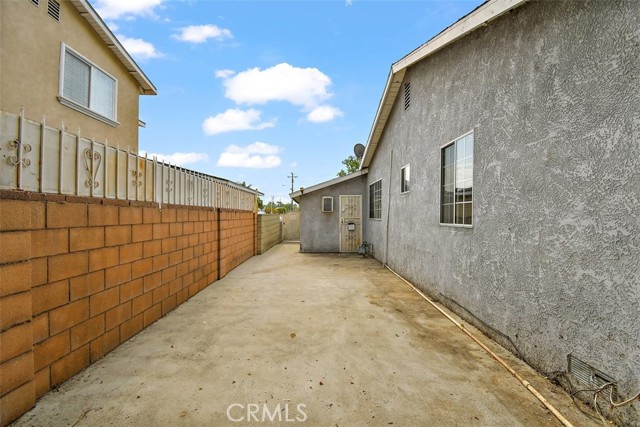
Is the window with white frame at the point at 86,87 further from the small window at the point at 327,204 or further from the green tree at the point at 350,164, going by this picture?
the green tree at the point at 350,164

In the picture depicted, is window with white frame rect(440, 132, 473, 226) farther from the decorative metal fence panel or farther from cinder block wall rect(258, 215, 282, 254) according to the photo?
cinder block wall rect(258, 215, 282, 254)

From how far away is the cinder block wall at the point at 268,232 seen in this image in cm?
1118

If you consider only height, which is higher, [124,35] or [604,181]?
[124,35]

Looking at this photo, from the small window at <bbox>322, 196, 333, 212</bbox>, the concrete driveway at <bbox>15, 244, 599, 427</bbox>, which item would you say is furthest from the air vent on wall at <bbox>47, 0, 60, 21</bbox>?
the small window at <bbox>322, 196, 333, 212</bbox>

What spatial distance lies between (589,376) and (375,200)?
8.58 m

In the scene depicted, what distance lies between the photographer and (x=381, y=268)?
8.29 meters

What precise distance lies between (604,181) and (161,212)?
486cm

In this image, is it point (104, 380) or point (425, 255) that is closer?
point (104, 380)

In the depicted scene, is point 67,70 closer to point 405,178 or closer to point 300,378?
point 300,378

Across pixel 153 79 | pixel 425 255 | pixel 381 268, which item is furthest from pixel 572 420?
pixel 153 79

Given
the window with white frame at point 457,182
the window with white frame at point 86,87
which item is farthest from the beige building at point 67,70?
the window with white frame at point 457,182

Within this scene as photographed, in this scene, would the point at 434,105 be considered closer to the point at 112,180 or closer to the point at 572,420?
the point at 572,420

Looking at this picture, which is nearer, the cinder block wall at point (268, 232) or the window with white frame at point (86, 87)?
the window with white frame at point (86, 87)

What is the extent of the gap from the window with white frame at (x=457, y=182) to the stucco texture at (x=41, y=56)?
17.0 ft
